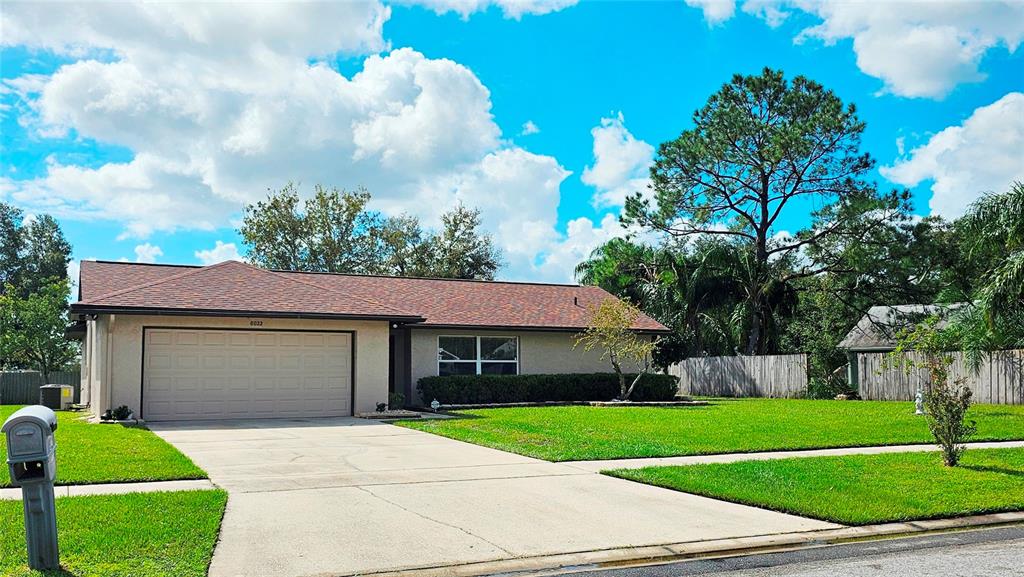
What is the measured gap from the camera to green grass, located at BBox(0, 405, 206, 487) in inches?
411

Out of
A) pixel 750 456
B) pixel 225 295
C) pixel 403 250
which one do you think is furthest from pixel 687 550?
pixel 403 250

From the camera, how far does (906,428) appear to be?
55.4ft

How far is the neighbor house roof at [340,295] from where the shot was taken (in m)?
19.9

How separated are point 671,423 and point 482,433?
183 inches

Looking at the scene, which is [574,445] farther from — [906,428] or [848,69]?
[848,69]

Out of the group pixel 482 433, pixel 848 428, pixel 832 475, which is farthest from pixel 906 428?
pixel 482 433

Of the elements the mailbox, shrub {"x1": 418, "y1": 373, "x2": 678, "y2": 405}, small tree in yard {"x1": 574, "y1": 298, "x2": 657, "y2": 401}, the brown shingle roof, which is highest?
the brown shingle roof

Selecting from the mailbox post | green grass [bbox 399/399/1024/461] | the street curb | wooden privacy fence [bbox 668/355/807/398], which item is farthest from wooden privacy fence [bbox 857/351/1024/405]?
the mailbox post

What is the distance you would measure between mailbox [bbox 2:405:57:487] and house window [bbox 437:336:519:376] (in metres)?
19.8

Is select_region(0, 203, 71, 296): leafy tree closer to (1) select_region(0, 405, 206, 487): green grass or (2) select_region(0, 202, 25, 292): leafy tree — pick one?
(2) select_region(0, 202, 25, 292): leafy tree

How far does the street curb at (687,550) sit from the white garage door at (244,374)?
14783 millimetres

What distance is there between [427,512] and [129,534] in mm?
2732

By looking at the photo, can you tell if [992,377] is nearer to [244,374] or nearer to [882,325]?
[882,325]

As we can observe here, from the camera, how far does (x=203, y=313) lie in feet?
62.8
